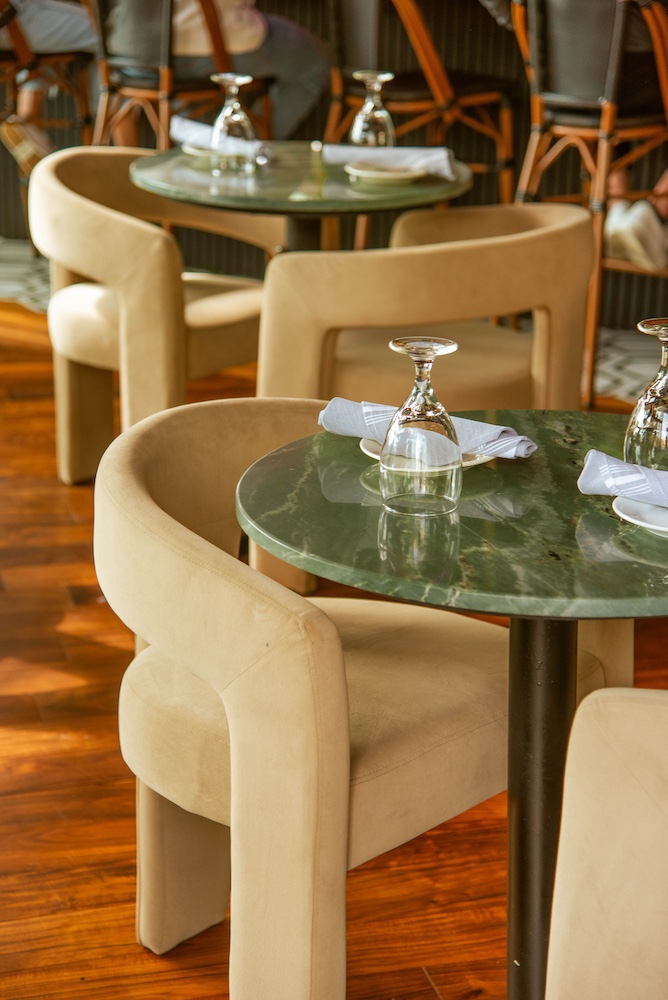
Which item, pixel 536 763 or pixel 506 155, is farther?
pixel 506 155

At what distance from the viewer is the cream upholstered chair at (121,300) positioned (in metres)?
2.85

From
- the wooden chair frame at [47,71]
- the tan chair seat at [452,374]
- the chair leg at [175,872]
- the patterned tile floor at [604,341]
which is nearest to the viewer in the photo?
the chair leg at [175,872]

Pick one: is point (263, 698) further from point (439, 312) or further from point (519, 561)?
point (439, 312)

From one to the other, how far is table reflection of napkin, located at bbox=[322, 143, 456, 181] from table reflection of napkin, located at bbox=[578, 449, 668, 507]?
6.23 feet

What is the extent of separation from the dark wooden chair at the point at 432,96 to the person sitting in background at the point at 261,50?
454 mm

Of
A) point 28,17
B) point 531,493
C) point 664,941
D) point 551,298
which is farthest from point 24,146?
point 664,941

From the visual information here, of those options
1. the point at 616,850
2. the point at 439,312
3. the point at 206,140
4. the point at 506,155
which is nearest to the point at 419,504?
the point at 616,850

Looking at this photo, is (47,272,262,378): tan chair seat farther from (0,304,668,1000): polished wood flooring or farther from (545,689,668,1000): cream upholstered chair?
(545,689,668,1000): cream upholstered chair

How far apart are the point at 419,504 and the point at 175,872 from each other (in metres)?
0.65

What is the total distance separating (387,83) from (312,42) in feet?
2.45

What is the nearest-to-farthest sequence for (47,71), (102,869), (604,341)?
(102,869) < (604,341) < (47,71)

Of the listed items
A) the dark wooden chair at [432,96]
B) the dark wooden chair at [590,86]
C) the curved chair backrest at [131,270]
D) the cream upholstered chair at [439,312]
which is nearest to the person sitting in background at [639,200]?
the dark wooden chair at [590,86]

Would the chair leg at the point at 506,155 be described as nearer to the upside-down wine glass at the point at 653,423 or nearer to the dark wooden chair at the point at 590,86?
the dark wooden chair at the point at 590,86

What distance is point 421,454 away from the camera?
1.38 meters
